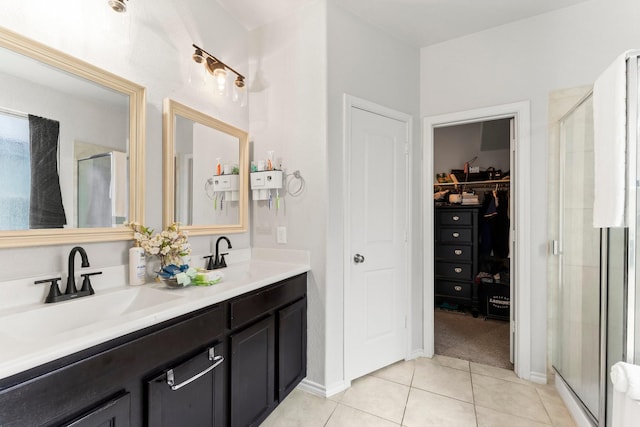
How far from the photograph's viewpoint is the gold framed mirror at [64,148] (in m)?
1.15

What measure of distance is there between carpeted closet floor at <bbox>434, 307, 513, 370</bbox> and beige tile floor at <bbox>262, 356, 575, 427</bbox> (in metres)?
0.22

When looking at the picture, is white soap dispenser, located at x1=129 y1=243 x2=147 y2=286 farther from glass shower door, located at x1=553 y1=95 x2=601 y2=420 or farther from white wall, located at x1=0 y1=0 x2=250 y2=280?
glass shower door, located at x1=553 y1=95 x2=601 y2=420

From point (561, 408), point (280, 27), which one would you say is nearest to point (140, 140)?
point (280, 27)

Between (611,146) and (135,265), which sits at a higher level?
(611,146)

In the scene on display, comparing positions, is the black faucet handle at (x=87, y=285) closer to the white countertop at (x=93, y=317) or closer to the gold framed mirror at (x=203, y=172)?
the white countertop at (x=93, y=317)

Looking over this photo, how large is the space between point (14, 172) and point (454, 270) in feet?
13.3

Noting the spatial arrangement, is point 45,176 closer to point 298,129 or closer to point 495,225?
point 298,129

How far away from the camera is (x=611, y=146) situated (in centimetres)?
138

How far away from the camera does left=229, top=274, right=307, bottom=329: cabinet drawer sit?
1463 mm

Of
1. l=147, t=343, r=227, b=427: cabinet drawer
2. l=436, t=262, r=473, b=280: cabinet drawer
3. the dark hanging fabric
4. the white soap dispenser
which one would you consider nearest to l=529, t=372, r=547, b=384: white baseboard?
l=436, t=262, r=473, b=280: cabinet drawer

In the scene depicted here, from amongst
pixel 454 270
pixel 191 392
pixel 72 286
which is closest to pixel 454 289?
pixel 454 270

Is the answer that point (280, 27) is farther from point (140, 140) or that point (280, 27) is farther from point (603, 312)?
point (603, 312)

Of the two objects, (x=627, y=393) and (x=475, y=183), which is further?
(x=475, y=183)

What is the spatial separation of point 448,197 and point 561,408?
259cm
